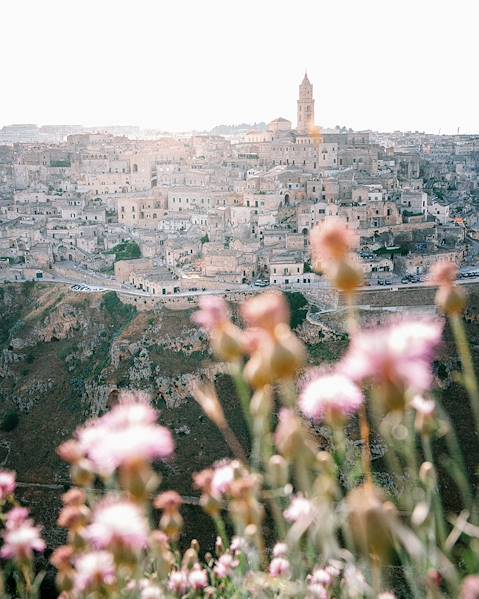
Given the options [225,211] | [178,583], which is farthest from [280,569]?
[225,211]

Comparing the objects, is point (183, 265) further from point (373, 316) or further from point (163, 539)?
point (163, 539)

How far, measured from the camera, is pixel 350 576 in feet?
11.3

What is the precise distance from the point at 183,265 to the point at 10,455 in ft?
42.0

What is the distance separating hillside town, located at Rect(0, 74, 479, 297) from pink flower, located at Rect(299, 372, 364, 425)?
93.2ft

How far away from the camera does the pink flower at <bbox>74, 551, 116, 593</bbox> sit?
3449mm

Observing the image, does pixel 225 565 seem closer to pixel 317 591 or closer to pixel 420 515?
pixel 317 591

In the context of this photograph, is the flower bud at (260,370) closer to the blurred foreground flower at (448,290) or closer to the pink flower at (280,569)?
the blurred foreground flower at (448,290)

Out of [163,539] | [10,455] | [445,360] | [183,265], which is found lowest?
[10,455]

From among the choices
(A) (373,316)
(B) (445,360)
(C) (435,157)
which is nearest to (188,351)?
(A) (373,316)

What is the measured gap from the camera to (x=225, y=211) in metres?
39.4

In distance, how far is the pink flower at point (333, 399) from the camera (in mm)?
3377

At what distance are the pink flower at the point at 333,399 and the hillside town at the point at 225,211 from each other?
28392 millimetres

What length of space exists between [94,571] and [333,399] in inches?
54.3

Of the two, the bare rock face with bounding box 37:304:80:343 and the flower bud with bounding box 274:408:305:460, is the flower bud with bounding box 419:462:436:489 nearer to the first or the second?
the flower bud with bounding box 274:408:305:460
